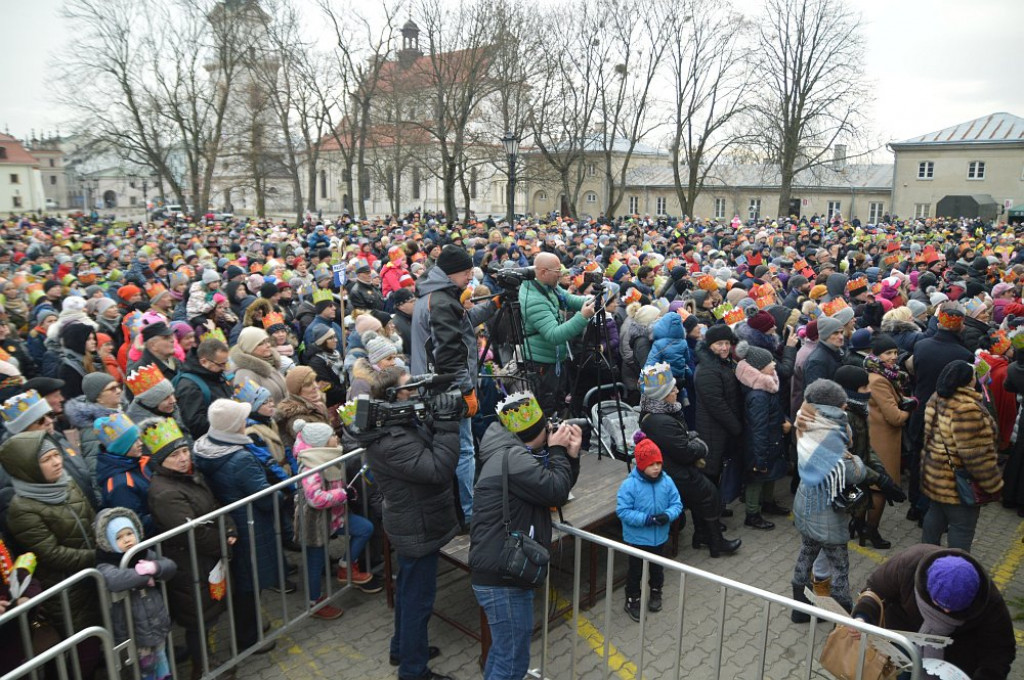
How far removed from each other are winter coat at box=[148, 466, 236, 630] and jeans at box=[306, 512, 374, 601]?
83 centimetres

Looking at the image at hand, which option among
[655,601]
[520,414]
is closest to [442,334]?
[520,414]

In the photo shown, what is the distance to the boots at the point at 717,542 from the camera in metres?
5.61

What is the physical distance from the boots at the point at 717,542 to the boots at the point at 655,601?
95 cm

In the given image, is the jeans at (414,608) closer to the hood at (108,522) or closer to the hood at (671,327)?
the hood at (108,522)

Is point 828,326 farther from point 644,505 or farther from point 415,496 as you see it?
point 415,496

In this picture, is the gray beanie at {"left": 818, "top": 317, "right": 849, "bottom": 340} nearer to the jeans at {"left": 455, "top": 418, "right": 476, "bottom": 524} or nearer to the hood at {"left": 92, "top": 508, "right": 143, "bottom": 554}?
the jeans at {"left": 455, "top": 418, "right": 476, "bottom": 524}

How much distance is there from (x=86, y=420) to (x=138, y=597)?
1752 mm

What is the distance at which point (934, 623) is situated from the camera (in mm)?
3061

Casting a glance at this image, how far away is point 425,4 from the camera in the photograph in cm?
3266

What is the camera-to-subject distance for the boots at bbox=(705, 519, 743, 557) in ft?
18.4

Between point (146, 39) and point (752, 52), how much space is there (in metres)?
35.1

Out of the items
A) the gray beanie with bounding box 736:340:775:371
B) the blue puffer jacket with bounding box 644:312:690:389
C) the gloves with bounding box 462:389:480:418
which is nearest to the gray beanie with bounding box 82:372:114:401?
the gloves with bounding box 462:389:480:418

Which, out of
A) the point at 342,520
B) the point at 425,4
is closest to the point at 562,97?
the point at 425,4

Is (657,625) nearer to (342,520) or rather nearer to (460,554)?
(460,554)
